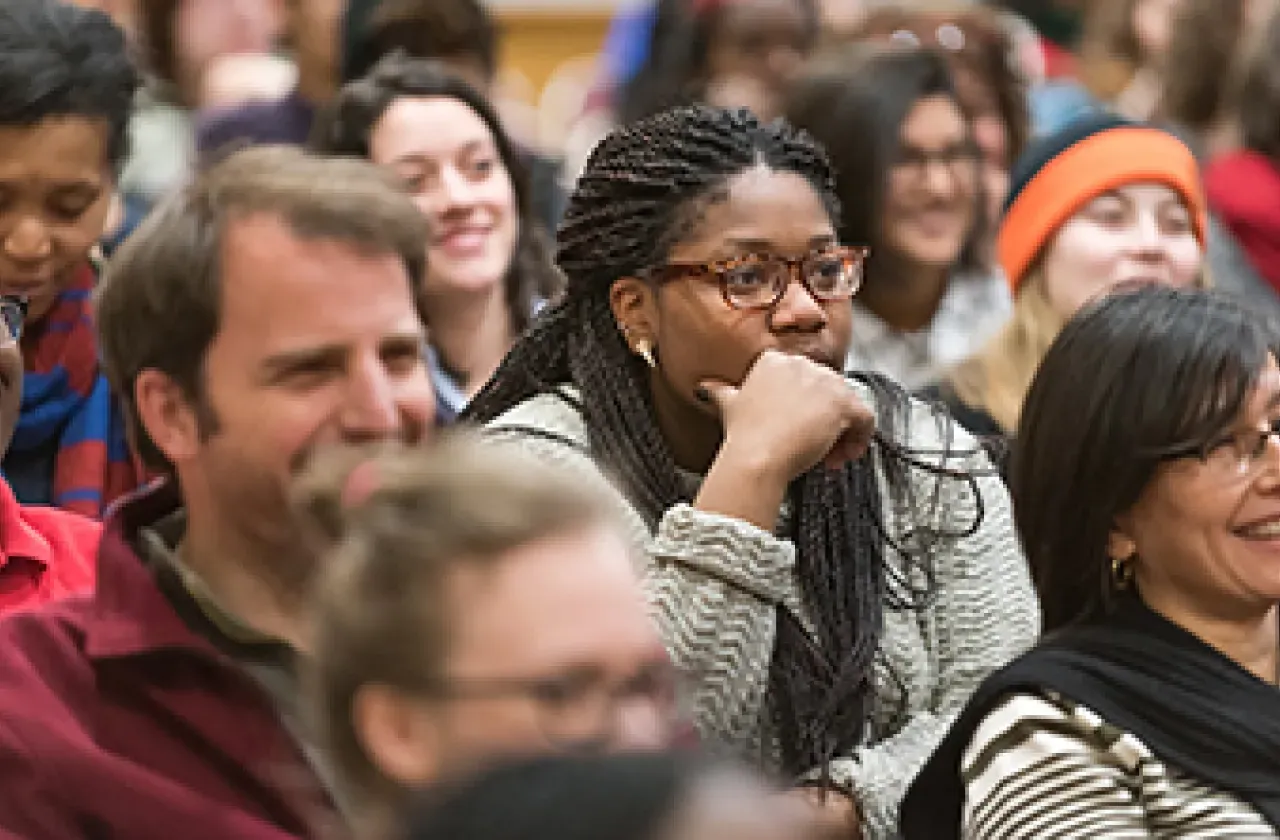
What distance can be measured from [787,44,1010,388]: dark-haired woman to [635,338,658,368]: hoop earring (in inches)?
45.0

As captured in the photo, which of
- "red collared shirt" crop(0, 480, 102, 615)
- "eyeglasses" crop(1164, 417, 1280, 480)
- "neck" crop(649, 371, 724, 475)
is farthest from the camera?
"neck" crop(649, 371, 724, 475)

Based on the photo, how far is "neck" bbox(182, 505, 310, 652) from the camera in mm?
1882

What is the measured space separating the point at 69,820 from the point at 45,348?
1.15 metres

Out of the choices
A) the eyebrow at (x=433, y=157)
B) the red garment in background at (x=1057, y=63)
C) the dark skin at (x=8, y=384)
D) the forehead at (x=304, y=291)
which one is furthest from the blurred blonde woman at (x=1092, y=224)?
the red garment in background at (x=1057, y=63)

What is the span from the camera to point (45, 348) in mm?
2820

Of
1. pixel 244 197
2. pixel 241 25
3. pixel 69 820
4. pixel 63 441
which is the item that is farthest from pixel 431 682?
pixel 241 25

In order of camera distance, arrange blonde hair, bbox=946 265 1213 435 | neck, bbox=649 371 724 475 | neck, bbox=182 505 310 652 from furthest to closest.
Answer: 1. blonde hair, bbox=946 265 1213 435
2. neck, bbox=649 371 724 475
3. neck, bbox=182 505 310 652

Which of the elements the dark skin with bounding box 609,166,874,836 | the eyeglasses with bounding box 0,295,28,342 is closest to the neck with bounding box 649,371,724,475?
the dark skin with bounding box 609,166,874,836

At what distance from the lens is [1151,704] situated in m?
2.09

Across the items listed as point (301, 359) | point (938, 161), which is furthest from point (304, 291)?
point (938, 161)

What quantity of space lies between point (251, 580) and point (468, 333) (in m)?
1.58

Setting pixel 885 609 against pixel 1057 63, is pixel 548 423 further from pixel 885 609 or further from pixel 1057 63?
pixel 1057 63

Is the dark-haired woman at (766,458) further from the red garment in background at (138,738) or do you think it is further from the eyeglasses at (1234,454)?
the red garment in background at (138,738)

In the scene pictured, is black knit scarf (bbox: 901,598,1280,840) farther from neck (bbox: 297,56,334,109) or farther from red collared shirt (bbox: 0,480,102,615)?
neck (bbox: 297,56,334,109)
